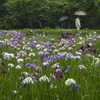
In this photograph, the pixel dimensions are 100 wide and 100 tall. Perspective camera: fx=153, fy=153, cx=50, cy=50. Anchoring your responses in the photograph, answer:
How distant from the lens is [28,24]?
2152cm

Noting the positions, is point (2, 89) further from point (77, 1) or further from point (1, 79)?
point (77, 1)

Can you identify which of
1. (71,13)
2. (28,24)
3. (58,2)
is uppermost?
(58,2)

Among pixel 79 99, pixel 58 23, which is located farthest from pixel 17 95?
pixel 58 23

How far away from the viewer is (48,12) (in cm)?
1858

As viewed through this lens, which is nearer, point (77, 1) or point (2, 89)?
point (2, 89)

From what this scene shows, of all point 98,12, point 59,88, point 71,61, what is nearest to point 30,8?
point 98,12

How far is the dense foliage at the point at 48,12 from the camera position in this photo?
680 inches

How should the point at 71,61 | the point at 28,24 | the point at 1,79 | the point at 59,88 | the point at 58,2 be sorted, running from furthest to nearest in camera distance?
the point at 28,24 → the point at 58,2 → the point at 71,61 → the point at 1,79 → the point at 59,88

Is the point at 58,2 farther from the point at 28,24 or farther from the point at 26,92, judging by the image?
the point at 26,92

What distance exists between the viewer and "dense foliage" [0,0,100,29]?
56.6ft

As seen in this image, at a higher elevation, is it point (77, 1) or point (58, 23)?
point (77, 1)

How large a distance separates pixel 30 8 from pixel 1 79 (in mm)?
18004

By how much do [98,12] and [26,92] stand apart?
670 inches

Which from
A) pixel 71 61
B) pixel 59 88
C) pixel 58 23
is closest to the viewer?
pixel 59 88
